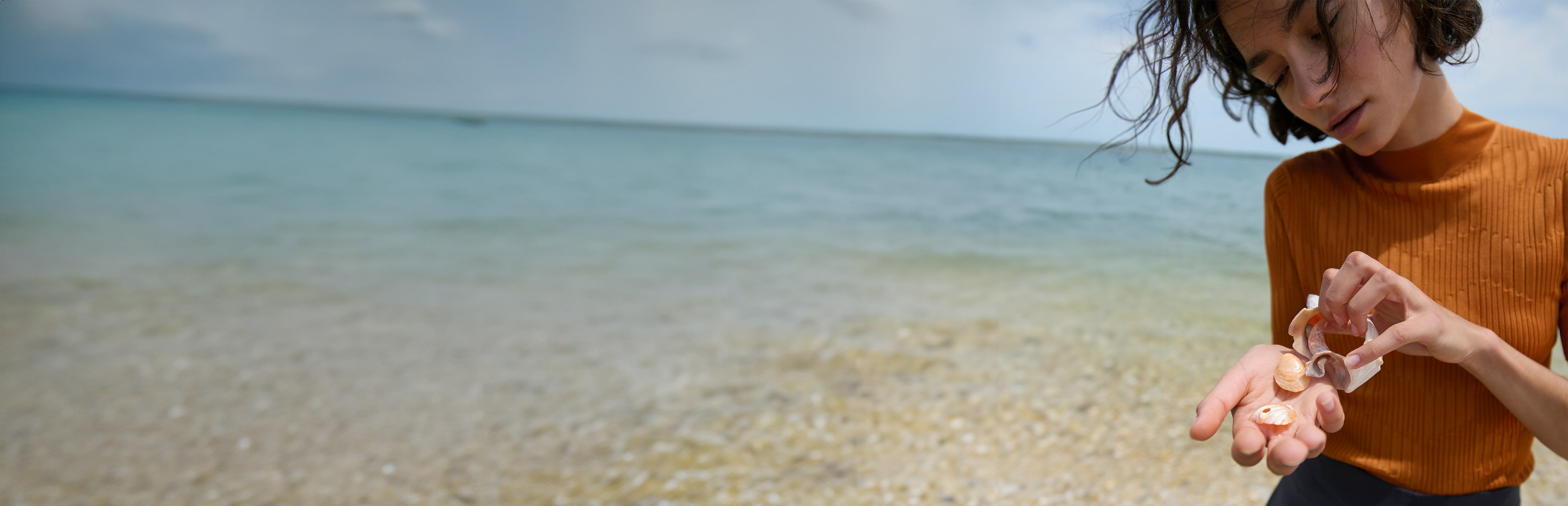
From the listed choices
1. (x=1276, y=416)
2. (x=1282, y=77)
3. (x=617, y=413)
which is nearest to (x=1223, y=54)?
(x=1282, y=77)

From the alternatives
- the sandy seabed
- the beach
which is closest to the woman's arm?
the beach

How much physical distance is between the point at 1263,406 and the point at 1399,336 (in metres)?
0.14

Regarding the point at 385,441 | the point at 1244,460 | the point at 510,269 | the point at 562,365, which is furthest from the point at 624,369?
the point at 1244,460

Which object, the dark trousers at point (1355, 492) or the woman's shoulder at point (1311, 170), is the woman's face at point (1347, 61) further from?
the dark trousers at point (1355, 492)

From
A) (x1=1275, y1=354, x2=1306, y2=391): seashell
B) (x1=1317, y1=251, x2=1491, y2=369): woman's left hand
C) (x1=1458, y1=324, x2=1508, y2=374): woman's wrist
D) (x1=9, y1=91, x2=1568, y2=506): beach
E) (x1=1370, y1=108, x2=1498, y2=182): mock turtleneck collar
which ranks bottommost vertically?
(x1=9, y1=91, x2=1568, y2=506): beach

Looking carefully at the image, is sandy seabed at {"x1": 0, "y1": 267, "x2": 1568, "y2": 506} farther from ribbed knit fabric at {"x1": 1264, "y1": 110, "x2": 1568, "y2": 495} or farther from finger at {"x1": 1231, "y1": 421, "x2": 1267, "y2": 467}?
finger at {"x1": 1231, "y1": 421, "x2": 1267, "y2": 467}

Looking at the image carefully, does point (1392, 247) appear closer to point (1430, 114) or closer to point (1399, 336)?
point (1430, 114)

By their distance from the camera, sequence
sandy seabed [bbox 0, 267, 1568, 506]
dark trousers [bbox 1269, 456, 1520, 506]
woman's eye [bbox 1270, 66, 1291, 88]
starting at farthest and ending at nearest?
sandy seabed [bbox 0, 267, 1568, 506] → dark trousers [bbox 1269, 456, 1520, 506] → woman's eye [bbox 1270, 66, 1291, 88]

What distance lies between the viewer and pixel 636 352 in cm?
500

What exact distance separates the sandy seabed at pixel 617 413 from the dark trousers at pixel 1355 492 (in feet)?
5.66

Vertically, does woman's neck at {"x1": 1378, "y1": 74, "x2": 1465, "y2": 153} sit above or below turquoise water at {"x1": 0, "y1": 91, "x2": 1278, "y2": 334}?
above

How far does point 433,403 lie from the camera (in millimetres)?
4164

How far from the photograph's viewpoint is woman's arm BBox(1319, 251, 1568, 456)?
A: 776 mm

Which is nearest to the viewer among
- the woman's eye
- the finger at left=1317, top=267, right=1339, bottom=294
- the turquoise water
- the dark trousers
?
the finger at left=1317, top=267, right=1339, bottom=294
